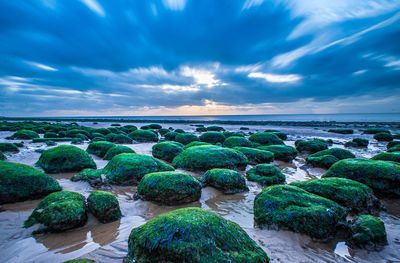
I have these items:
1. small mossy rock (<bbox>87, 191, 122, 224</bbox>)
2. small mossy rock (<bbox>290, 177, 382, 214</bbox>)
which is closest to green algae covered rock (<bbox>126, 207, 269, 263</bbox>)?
small mossy rock (<bbox>87, 191, 122, 224</bbox>)

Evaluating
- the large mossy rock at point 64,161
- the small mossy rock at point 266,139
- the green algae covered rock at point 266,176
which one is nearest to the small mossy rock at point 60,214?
the large mossy rock at point 64,161

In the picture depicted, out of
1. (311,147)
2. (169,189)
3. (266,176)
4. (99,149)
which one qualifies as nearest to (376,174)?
(266,176)

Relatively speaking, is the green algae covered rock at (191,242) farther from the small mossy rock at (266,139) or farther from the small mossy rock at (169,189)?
the small mossy rock at (266,139)

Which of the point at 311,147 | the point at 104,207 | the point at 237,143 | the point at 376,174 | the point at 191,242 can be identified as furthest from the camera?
the point at 311,147

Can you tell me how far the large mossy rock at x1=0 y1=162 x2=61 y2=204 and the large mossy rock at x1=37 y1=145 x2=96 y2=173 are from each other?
6.40 ft

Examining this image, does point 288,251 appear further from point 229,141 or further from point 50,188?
point 229,141

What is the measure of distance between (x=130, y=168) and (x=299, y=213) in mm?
5641

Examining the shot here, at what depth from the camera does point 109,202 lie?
14.0 feet

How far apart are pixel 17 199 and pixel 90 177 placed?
6.16 feet

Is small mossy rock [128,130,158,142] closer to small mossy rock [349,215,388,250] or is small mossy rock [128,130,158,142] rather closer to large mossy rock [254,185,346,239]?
large mossy rock [254,185,346,239]

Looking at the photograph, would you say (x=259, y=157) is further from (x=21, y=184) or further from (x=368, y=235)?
(x=21, y=184)

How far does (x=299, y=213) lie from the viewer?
158 inches

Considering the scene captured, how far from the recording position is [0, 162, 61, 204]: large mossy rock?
4.71 m

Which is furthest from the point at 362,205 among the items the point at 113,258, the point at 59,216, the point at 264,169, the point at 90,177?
the point at 90,177
